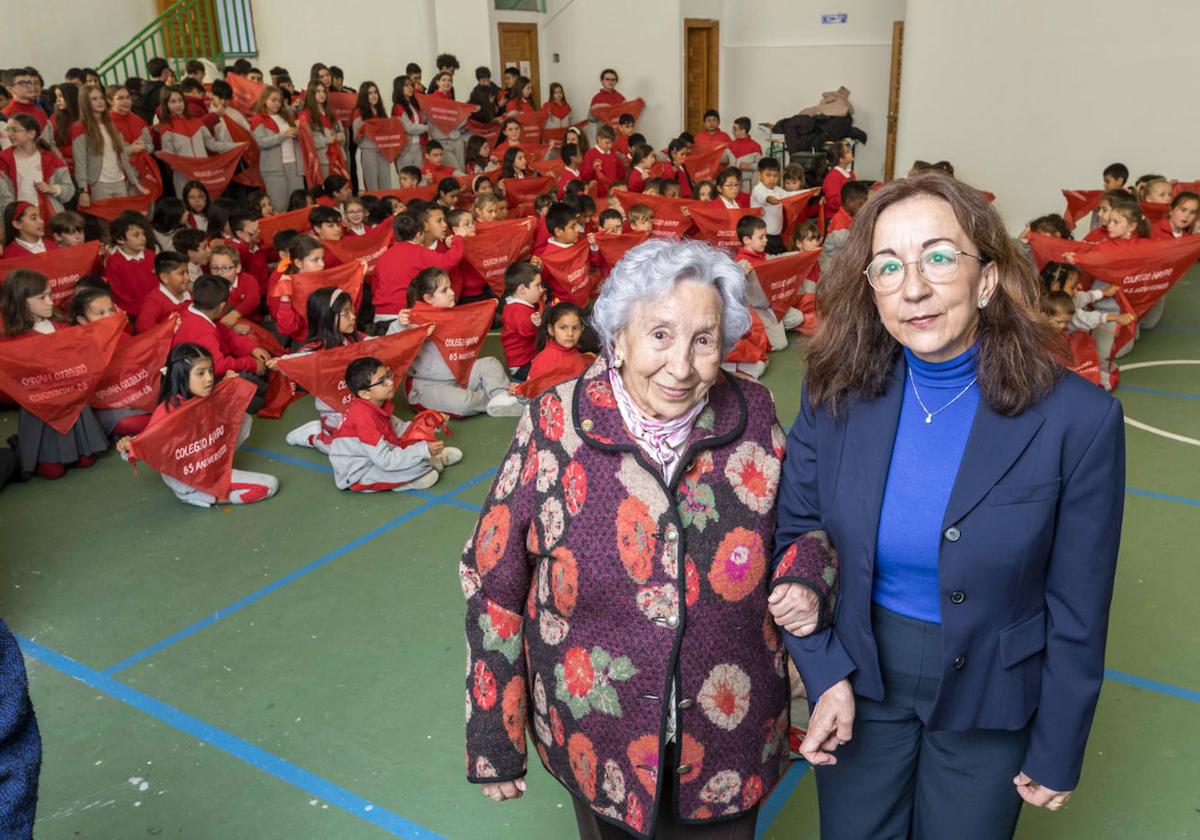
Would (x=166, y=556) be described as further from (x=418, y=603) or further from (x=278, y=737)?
(x=278, y=737)

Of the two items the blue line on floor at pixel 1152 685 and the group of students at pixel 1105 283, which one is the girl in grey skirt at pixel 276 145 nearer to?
the group of students at pixel 1105 283

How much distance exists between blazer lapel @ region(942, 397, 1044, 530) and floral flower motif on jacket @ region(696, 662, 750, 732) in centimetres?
55

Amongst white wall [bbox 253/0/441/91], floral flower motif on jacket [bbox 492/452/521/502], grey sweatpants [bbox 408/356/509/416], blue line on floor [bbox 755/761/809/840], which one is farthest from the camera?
white wall [bbox 253/0/441/91]

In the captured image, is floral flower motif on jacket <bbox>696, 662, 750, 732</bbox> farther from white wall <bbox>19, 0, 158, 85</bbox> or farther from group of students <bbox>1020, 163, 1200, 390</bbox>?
white wall <bbox>19, 0, 158, 85</bbox>

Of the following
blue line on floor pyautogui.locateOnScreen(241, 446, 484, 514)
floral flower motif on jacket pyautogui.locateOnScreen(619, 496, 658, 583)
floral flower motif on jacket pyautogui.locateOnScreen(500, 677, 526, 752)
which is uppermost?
floral flower motif on jacket pyautogui.locateOnScreen(619, 496, 658, 583)

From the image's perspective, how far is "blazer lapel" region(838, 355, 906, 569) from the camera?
6.59 feet

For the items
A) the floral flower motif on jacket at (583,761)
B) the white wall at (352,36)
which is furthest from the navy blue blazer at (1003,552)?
the white wall at (352,36)

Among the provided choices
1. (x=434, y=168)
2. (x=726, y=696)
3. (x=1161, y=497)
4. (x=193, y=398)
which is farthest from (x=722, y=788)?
(x=434, y=168)

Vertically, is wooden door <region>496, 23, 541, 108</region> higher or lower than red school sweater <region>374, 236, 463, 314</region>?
higher

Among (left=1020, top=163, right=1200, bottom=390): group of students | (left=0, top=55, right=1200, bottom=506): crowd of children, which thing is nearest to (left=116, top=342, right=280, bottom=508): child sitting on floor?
(left=0, top=55, right=1200, bottom=506): crowd of children

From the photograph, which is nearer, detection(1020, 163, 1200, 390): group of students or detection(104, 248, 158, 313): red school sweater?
detection(1020, 163, 1200, 390): group of students

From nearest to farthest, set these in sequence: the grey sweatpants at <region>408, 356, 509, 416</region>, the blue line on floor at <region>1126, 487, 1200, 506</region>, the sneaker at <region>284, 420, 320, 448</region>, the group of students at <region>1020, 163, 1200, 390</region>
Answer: the blue line on floor at <region>1126, 487, 1200, 506</region>, the sneaker at <region>284, 420, 320, 448</region>, the group of students at <region>1020, 163, 1200, 390</region>, the grey sweatpants at <region>408, 356, 509, 416</region>

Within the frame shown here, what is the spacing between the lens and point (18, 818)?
71.6 inches

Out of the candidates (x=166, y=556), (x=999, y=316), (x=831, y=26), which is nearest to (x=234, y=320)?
(x=166, y=556)
